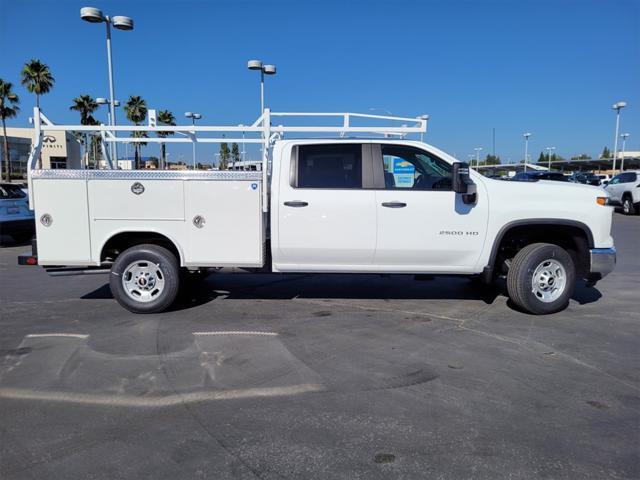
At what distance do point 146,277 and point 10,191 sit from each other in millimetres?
8556

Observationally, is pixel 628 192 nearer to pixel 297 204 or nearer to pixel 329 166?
pixel 329 166

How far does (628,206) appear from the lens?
22.6 meters

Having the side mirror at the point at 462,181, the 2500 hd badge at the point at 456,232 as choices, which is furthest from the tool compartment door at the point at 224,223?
the side mirror at the point at 462,181

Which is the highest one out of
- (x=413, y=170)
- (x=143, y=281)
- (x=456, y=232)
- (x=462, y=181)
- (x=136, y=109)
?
(x=136, y=109)

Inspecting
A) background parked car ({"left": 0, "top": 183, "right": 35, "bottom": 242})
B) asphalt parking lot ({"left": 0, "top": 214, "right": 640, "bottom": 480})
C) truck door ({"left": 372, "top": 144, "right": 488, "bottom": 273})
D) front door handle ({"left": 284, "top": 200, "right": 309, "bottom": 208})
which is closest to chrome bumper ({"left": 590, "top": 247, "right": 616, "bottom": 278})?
asphalt parking lot ({"left": 0, "top": 214, "right": 640, "bottom": 480})

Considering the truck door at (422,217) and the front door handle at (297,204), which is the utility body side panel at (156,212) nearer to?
the front door handle at (297,204)

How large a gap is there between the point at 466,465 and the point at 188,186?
4.37 meters

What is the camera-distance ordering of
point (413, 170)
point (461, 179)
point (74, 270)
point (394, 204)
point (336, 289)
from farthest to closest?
point (336, 289), point (74, 270), point (413, 170), point (394, 204), point (461, 179)

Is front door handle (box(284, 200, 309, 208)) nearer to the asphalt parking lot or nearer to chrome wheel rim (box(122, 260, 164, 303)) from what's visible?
the asphalt parking lot

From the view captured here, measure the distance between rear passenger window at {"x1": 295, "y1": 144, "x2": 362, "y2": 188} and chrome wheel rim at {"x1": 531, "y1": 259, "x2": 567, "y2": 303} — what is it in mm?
2426

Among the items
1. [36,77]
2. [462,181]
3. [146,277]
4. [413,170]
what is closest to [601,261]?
[462,181]

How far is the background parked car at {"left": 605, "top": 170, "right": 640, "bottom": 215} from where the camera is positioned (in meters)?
22.1

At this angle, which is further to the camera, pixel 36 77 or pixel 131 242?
pixel 36 77

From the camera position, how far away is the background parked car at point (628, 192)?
22.1 meters
